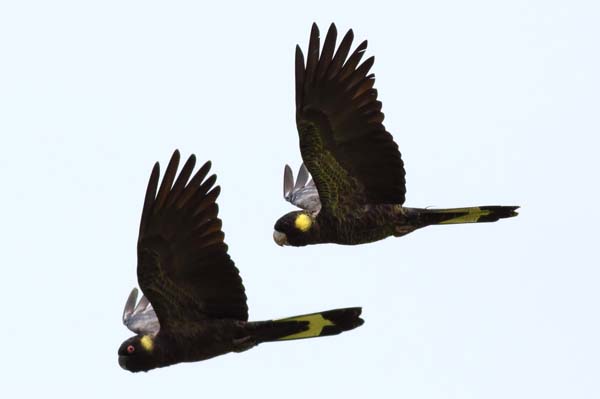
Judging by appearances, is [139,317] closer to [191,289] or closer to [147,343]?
[147,343]

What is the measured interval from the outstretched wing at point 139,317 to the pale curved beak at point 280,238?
6.24ft

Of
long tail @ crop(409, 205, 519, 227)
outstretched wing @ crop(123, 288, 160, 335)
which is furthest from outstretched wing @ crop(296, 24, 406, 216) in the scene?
outstretched wing @ crop(123, 288, 160, 335)

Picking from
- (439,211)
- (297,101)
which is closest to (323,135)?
(297,101)

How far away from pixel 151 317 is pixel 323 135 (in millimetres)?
3095

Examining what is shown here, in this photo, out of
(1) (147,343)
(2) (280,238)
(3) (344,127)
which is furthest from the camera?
(2) (280,238)

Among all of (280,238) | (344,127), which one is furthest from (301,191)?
(344,127)

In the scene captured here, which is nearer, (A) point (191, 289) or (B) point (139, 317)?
(A) point (191, 289)

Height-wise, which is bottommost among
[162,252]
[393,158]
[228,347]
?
[228,347]

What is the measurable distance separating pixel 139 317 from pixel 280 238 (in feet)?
7.08

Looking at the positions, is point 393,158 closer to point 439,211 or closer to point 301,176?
point 439,211

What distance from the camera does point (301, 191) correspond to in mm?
21203

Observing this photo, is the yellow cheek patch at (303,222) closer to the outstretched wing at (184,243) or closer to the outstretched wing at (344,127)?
the outstretched wing at (344,127)

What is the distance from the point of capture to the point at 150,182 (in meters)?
15.8

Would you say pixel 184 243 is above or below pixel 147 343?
above
